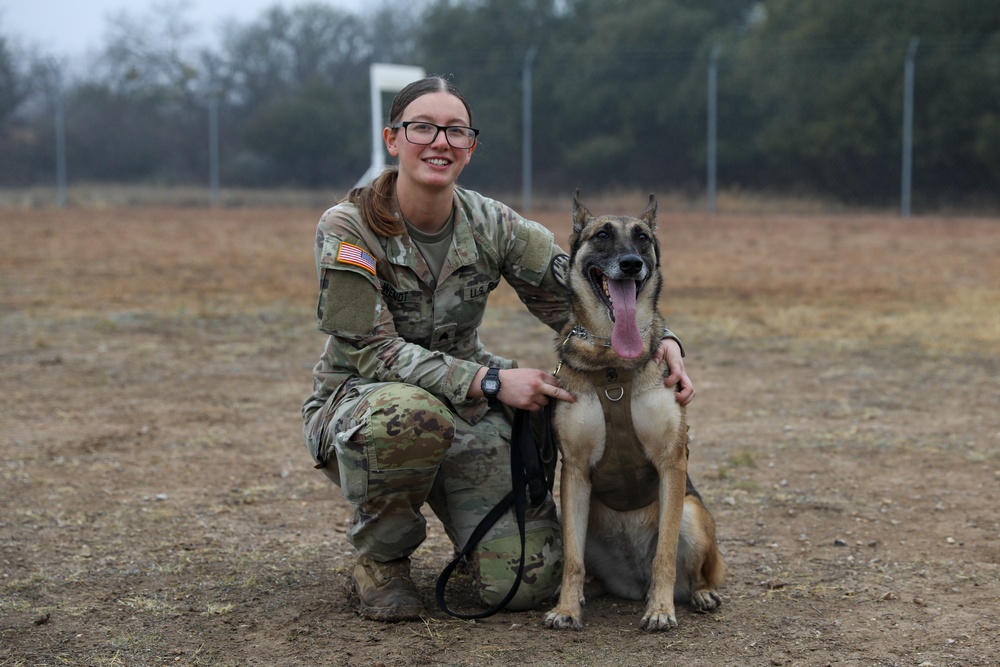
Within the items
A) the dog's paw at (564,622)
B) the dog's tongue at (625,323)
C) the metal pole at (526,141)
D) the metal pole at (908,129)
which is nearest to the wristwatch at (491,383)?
the dog's tongue at (625,323)

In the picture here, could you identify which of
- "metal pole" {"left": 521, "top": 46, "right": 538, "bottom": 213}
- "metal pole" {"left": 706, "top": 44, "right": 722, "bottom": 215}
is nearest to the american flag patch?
"metal pole" {"left": 521, "top": 46, "right": 538, "bottom": 213}

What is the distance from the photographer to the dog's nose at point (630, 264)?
3.24 meters

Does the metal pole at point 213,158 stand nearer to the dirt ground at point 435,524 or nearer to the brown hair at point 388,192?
the dirt ground at point 435,524

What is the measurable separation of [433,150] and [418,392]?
0.78 metres

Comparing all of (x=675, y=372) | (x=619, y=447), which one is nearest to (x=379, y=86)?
(x=675, y=372)

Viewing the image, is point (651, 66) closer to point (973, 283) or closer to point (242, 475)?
point (973, 283)

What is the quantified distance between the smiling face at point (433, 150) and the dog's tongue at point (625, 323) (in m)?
0.65

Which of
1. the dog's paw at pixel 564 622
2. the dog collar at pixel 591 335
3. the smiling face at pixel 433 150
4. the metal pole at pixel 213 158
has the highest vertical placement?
the metal pole at pixel 213 158

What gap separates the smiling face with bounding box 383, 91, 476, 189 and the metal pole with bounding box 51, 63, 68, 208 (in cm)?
1776

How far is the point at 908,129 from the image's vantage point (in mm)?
17312

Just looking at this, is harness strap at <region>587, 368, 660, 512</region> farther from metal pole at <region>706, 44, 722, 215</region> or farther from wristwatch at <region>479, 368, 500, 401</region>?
metal pole at <region>706, 44, 722, 215</region>

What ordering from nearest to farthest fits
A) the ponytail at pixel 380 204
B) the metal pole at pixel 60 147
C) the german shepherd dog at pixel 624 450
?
the german shepherd dog at pixel 624 450 → the ponytail at pixel 380 204 → the metal pole at pixel 60 147

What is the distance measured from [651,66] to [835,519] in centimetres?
1791

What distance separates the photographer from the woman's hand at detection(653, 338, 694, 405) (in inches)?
129
